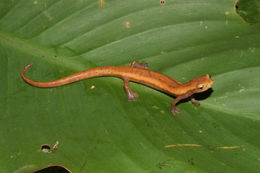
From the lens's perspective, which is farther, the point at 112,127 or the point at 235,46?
the point at 235,46

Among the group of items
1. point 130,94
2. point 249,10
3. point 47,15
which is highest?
point 47,15

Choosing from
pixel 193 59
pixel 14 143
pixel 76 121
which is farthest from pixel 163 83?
pixel 14 143

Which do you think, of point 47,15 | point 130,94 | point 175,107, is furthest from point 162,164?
point 47,15

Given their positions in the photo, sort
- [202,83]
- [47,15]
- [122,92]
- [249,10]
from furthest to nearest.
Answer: [249,10], [47,15], [122,92], [202,83]

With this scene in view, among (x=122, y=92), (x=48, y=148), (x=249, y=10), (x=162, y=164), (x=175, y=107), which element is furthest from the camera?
(x=249, y=10)

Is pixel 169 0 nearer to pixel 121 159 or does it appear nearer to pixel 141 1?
pixel 141 1

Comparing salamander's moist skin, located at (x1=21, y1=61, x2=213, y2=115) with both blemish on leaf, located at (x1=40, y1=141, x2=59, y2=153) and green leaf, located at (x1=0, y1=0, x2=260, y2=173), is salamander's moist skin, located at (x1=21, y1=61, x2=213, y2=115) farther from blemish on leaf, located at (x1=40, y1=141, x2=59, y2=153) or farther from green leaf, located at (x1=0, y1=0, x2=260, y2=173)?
blemish on leaf, located at (x1=40, y1=141, x2=59, y2=153)

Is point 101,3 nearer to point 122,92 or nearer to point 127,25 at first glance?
point 127,25

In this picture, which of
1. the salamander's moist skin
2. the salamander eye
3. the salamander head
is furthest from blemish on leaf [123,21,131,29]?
the salamander eye
